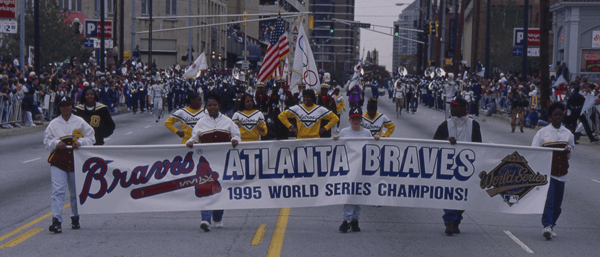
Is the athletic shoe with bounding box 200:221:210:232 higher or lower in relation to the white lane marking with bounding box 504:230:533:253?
higher

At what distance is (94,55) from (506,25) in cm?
3458

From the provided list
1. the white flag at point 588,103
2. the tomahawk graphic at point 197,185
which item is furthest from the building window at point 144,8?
the tomahawk graphic at point 197,185

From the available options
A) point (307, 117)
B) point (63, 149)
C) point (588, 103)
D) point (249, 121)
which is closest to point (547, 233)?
point (307, 117)

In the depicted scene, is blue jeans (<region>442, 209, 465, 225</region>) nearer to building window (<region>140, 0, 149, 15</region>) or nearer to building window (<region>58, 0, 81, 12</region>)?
building window (<region>58, 0, 81, 12</region>)

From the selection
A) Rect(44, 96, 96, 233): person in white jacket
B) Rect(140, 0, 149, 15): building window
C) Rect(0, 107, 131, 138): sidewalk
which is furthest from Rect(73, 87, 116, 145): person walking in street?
Rect(140, 0, 149, 15): building window

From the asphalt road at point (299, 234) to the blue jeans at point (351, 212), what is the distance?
0.24 metres

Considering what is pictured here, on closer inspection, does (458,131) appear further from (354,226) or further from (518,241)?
(354,226)

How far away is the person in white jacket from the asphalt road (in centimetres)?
28

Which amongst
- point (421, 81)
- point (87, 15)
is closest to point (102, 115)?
point (421, 81)

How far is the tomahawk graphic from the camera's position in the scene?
30.8 feet

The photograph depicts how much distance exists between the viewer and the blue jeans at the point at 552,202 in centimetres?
911

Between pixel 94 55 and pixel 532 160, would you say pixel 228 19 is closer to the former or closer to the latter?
pixel 94 55

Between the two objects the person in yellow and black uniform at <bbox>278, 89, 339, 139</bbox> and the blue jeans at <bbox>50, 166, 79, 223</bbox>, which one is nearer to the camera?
the blue jeans at <bbox>50, 166, 79, 223</bbox>

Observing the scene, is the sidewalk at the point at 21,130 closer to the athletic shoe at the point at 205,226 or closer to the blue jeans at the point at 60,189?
the blue jeans at the point at 60,189
